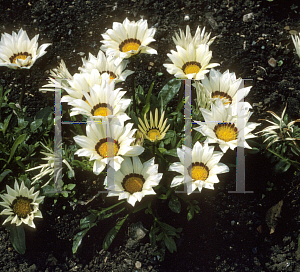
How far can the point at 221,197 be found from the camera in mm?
2316

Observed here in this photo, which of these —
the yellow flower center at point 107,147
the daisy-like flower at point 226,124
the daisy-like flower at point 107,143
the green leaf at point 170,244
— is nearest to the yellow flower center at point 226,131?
the daisy-like flower at point 226,124

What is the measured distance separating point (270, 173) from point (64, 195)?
1.40 meters

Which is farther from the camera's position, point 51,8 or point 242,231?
point 51,8

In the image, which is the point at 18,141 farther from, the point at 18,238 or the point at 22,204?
the point at 18,238

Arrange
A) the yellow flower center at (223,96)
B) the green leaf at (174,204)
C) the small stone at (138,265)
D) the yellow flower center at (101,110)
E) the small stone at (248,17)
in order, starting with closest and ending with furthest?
the yellow flower center at (101,110), the yellow flower center at (223,96), the green leaf at (174,204), the small stone at (138,265), the small stone at (248,17)

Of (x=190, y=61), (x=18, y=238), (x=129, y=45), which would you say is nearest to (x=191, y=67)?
(x=190, y=61)

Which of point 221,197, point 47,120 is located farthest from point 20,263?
point 221,197

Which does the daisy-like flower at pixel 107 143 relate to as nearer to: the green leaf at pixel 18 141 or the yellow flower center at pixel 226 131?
the yellow flower center at pixel 226 131

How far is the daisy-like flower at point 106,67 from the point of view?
192 cm

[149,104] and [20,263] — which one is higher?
[149,104]

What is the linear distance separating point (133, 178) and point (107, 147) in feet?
0.86

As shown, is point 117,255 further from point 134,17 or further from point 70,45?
point 134,17

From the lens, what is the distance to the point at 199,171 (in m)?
1.80

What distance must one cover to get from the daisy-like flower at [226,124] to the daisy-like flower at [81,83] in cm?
58
